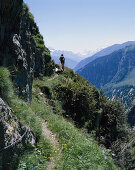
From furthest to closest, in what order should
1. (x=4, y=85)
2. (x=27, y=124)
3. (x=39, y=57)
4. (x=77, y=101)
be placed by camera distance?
(x=39, y=57) → (x=77, y=101) → (x=27, y=124) → (x=4, y=85)

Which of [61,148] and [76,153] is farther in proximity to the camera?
[61,148]

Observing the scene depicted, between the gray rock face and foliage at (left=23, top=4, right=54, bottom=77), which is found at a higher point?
foliage at (left=23, top=4, right=54, bottom=77)

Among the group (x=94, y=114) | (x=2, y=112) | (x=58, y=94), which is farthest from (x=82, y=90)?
(x=2, y=112)

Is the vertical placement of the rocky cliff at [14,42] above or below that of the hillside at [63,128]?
above

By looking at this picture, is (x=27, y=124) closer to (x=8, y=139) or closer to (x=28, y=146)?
(x=28, y=146)

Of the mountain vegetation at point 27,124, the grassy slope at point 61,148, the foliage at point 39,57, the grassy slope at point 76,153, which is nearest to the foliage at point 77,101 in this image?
the mountain vegetation at point 27,124

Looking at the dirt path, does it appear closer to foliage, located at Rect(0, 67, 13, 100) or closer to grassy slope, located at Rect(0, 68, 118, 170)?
grassy slope, located at Rect(0, 68, 118, 170)

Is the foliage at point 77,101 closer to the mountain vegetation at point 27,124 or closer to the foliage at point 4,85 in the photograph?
the mountain vegetation at point 27,124

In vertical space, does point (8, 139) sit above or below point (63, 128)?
above

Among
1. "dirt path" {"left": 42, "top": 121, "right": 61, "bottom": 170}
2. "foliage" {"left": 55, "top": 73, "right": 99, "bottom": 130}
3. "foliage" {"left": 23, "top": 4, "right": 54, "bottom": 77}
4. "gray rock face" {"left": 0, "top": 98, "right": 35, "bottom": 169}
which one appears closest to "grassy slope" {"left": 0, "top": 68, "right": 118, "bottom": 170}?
"dirt path" {"left": 42, "top": 121, "right": 61, "bottom": 170}

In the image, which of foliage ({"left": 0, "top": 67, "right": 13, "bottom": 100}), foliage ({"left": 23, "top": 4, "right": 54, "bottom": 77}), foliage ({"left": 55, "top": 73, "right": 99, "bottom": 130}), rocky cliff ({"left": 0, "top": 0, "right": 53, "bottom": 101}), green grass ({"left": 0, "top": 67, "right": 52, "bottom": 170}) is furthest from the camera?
foliage ({"left": 23, "top": 4, "right": 54, "bottom": 77})

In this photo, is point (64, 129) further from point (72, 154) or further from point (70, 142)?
point (72, 154)

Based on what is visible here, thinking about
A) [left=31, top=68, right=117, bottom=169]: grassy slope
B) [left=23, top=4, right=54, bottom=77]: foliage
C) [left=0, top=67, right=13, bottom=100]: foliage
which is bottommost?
[left=31, top=68, right=117, bottom=169]: grassy slope

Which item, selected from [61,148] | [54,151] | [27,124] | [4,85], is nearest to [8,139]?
[27,124]
